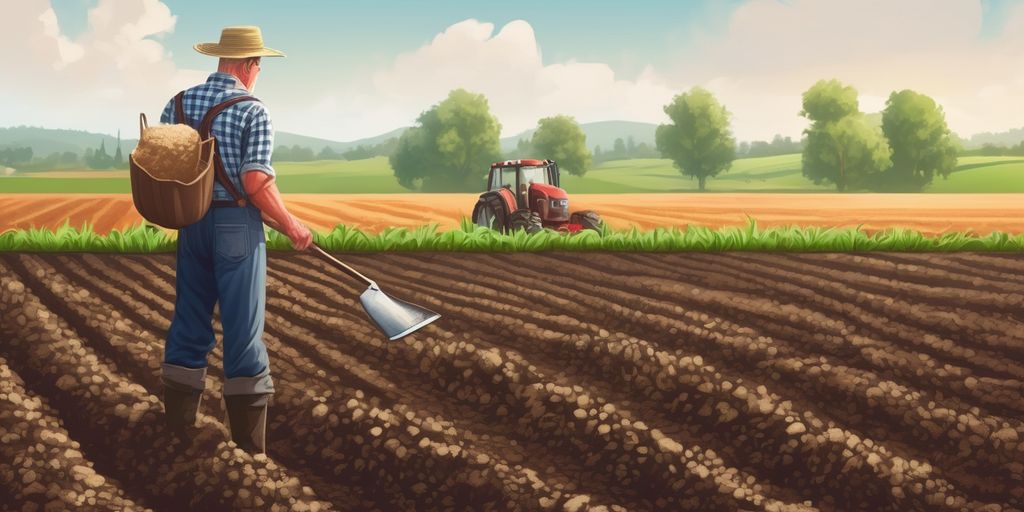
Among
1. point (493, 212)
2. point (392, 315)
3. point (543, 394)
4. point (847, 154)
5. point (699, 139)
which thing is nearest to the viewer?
point (392, 315)

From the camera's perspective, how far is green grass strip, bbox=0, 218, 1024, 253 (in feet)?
19.0

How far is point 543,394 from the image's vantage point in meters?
4.16

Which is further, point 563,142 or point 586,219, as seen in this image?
A: point 563,142

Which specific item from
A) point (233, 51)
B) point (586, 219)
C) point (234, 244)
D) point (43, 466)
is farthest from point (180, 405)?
point (586, 219)

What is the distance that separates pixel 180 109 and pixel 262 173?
0.41 m

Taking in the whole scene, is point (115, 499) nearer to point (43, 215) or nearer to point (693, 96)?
point (43, 215)

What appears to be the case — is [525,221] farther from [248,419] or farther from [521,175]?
[248,419]

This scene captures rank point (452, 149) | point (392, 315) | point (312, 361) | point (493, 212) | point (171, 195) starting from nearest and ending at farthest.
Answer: point (171, 195)
point (392, 315)
point (312, 361)
point (493, 212)
point (452, 149)

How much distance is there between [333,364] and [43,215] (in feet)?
32.7

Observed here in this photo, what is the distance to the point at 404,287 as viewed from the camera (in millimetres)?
5312

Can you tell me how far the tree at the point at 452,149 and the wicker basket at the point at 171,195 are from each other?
21.3m

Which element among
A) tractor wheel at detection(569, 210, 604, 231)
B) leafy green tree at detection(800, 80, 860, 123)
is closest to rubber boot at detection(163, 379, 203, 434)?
tractor wheel at detection(569, 210, 604, 231)

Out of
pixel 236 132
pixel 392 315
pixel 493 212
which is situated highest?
pixel 236 132

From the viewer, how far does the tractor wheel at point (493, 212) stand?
24.1 feet
